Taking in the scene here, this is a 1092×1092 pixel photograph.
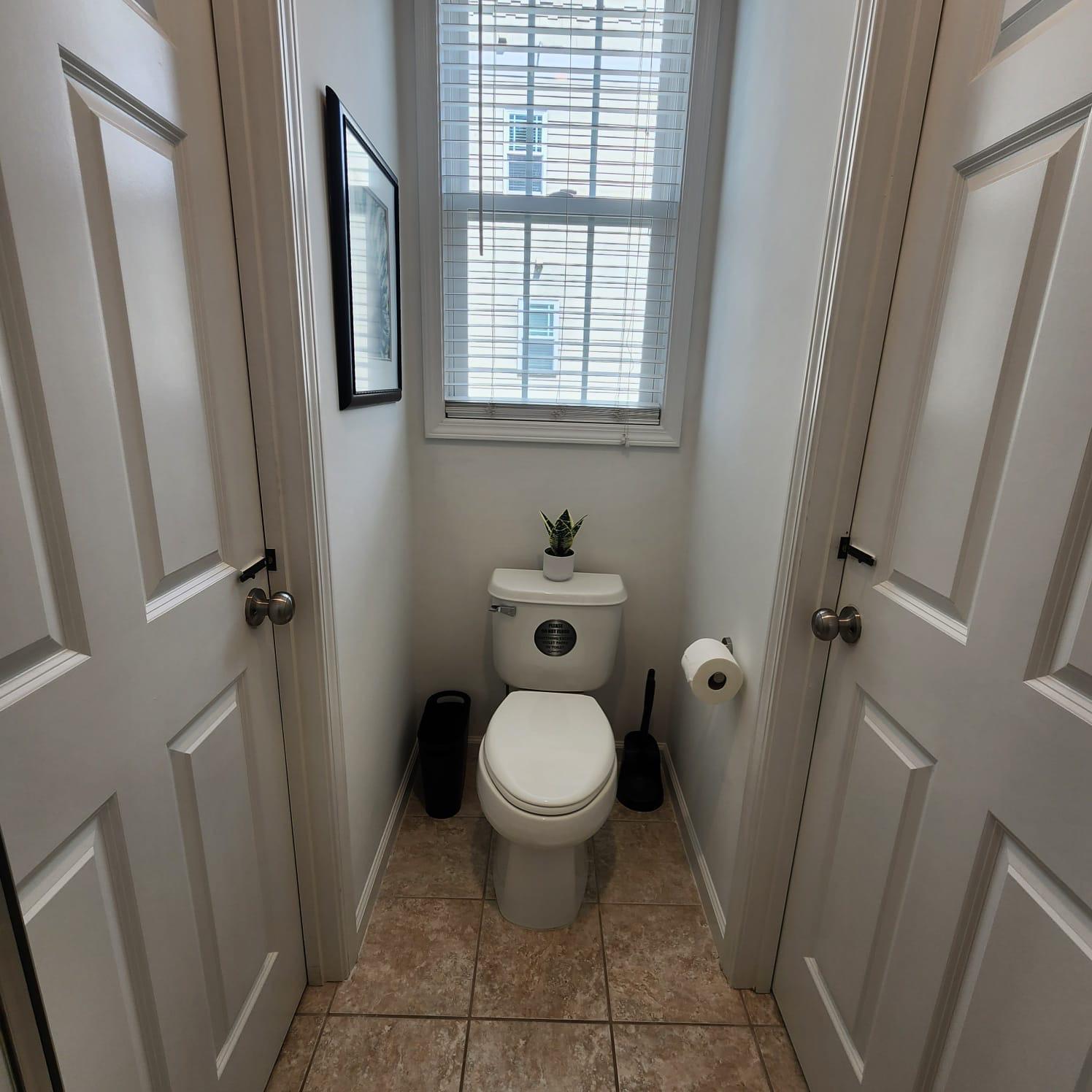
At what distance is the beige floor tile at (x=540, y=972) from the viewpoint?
1.27 metres

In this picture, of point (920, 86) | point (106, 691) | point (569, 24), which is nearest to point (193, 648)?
point (106, 691)

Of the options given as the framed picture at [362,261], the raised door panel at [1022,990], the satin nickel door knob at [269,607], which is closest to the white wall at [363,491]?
the framed picture at [362,261]

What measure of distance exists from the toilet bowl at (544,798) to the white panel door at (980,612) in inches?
20.5

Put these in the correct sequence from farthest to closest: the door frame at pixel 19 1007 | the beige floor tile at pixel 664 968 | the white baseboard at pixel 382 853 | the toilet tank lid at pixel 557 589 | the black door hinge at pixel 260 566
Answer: the toilet tank lid at pixel 557 589 → the white baseboard at pixel 382 853 → the beige floor tile at pixel 664 968 → the black door hinge at pixel 260 566 → the door frame at pixel 19 1007

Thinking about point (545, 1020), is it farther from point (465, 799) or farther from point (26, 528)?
point (26, 528)

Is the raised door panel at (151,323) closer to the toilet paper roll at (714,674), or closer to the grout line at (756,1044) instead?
the toilet paper roll at (714,674)

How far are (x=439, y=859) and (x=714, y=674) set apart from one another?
3.13ft

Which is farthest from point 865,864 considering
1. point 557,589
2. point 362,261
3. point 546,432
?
point 362,261

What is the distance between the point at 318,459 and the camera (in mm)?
1033

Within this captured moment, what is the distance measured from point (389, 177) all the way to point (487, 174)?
339 mm

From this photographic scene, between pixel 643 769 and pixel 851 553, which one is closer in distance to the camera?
pixel 851 553

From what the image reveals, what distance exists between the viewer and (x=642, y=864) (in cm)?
166

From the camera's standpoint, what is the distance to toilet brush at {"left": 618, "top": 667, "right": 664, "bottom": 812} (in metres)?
1.88

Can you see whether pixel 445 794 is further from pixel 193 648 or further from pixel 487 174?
pixel 487 174
